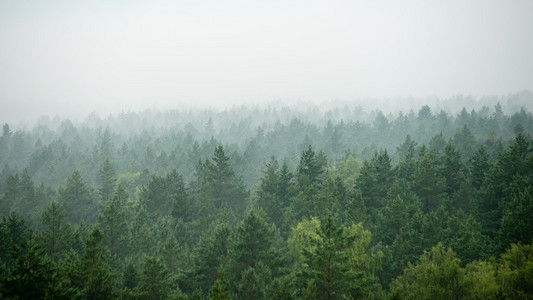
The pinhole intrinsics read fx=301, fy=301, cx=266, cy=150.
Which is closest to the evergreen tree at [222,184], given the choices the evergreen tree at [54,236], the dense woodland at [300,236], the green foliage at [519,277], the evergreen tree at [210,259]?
the dense woodland at [300,236]

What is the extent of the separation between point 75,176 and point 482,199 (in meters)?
59.4

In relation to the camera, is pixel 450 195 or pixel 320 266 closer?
pixel 320 266

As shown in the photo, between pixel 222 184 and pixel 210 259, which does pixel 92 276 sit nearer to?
pixel 210 259

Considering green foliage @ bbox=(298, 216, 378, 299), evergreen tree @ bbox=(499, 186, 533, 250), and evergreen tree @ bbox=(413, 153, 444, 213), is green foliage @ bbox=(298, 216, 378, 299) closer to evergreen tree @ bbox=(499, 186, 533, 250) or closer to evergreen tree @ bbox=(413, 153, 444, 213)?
evergreen tree @ bbox=(499, 186, 533, 250)

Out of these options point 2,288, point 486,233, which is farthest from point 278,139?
point 2,288

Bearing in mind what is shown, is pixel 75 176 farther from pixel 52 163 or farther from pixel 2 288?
pixel 2 288

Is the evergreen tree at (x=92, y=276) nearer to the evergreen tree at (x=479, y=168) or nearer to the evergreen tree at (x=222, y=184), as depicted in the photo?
the evergreen tree at (x=222, y=184)

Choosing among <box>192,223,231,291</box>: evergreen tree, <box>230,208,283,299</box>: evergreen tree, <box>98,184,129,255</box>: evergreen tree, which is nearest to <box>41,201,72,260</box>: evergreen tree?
<box>98,184,129,255</box>: evergreen tree

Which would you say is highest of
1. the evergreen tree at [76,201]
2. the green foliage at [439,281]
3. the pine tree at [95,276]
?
the pine tree at [95,276]

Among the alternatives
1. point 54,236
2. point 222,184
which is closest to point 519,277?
point 54,236

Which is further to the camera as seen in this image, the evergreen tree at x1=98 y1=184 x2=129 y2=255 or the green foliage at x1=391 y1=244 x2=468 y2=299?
the evergreen tree at x1=98 y1=184 x2=129 y2=255

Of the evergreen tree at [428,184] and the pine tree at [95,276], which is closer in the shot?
the pine tree at [95,276]

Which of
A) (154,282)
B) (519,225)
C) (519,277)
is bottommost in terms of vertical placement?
(154,282)

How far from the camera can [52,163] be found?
262 feet
